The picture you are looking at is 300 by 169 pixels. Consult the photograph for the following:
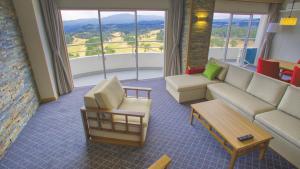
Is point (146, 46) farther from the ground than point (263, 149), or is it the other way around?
point (146, 46)

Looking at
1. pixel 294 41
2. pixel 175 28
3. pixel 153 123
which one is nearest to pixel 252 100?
pixel 153 123

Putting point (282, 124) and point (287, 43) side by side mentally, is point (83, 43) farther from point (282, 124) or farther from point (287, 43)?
point (287, 43)

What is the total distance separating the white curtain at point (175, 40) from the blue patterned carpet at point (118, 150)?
229 centimetres

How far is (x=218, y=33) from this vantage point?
6410 mm

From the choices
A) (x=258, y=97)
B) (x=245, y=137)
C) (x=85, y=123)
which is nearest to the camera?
(x=245, y=137)

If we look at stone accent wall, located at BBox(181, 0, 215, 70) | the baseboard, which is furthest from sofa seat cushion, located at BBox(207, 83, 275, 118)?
the baseboard

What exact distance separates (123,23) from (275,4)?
224 inches

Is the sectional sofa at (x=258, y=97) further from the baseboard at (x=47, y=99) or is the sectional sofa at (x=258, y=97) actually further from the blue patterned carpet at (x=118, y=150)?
the baseboard at (x=47, y=99)

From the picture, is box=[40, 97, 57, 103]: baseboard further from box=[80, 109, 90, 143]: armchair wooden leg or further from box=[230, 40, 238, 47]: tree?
box=[230, 40, 238, 47]: tree

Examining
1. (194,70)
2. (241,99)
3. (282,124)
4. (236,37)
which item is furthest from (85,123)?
(236,37)

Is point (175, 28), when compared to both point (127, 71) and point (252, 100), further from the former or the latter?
point (252, 100)

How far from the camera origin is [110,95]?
2.55 metres

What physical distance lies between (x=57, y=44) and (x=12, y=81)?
1.43 metres

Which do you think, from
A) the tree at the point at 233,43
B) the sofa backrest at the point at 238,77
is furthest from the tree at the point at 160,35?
the tree at the point at 233,43
